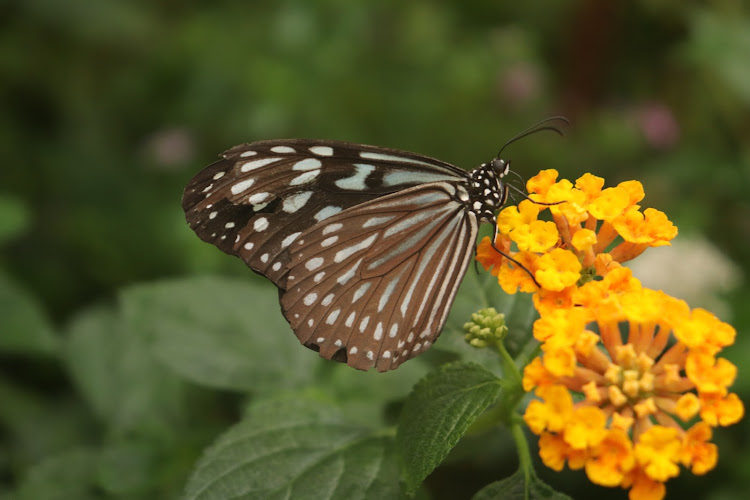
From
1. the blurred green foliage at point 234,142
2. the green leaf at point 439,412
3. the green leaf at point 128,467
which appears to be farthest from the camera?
the blurred green foliage at point 234,142

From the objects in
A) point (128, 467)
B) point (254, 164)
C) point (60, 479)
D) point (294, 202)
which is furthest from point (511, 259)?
point (60, 479)

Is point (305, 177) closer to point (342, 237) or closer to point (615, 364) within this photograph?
point (342, 237)

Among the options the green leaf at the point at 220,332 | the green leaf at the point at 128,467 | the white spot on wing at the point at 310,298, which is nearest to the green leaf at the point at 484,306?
the white spot on wing at the point at 310,298

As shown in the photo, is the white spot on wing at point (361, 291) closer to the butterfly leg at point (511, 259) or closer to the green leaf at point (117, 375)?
the butterfly leg at point (511, 259)

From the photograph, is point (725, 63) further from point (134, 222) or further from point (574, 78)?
point (134, 222)

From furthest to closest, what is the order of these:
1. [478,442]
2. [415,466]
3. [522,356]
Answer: [478,442], [522,356], [415,466]

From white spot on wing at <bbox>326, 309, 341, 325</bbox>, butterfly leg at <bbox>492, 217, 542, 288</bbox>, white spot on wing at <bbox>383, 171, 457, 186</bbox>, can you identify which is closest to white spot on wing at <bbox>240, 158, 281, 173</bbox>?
white spot on wing at <bbox>383, 171, 457, 186</bbox>

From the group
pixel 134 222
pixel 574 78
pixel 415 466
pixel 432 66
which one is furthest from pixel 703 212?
pixel 134 222
